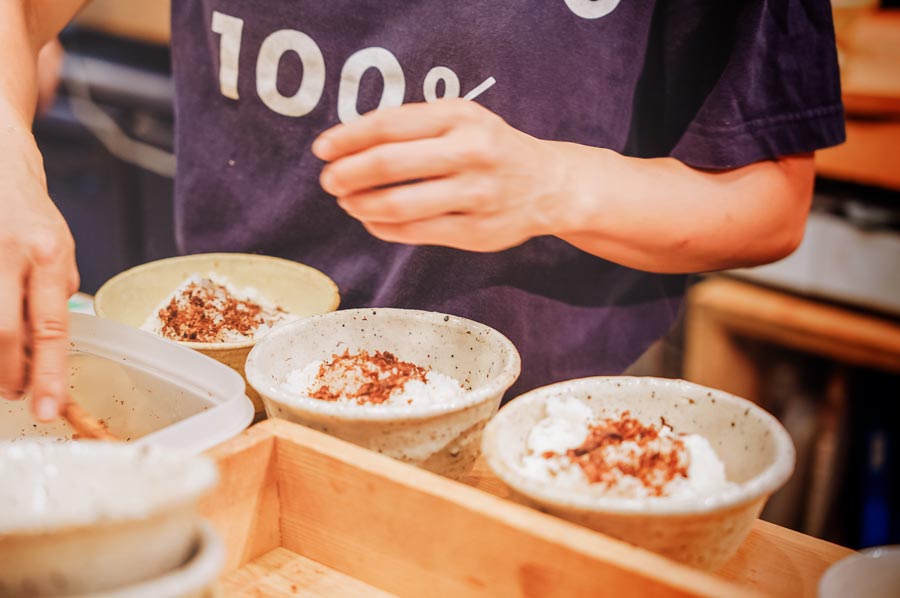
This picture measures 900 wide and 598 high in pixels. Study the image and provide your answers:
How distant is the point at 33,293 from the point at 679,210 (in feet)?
2.93

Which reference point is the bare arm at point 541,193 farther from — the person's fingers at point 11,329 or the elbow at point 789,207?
the person's fingers at point 11,329

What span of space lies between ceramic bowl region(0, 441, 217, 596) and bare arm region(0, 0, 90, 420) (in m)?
0.30

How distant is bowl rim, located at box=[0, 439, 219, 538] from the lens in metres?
0.62

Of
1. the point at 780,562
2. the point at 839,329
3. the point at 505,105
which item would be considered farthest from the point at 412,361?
the point at 839,329

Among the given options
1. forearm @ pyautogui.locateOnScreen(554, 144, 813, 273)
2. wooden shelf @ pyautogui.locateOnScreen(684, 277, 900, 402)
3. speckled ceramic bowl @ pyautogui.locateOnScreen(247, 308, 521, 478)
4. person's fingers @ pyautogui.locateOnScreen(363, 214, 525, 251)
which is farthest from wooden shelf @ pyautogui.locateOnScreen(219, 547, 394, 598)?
wooden shelf @ pyautogui.locateOnScreen(684, 277, 900, 402)

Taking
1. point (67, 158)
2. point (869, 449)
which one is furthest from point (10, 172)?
point (67, 158)

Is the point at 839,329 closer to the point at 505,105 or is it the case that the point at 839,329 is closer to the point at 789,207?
the point at 789,207

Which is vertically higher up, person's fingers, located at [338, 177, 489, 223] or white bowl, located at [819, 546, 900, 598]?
person's fingers, located at [338, 177, 489, 223]

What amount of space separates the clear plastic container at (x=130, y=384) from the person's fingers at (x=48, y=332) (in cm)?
11

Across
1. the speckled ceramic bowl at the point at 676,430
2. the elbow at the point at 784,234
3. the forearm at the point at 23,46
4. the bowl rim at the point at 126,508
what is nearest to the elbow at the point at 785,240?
the elbow at the point at 784,234

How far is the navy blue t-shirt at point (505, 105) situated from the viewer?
124cm

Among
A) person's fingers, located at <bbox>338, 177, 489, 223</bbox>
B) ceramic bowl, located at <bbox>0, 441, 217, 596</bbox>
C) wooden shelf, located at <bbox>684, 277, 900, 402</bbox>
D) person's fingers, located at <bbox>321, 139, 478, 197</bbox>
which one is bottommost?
wooden shelf, located at <bbox>684, 277, 900, 402</bbox>

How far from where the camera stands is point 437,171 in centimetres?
96

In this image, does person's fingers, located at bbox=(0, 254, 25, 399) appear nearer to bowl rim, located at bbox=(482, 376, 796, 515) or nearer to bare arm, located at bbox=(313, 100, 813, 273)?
bare arm, located at bbox=(313, 100, 813, 273)
